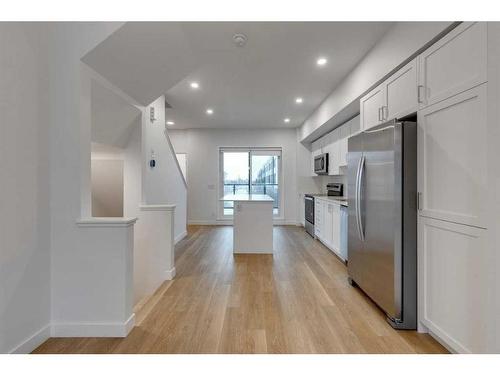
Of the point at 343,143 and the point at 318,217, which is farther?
the point at 318,217

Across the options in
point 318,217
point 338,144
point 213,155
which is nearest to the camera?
point 338,144

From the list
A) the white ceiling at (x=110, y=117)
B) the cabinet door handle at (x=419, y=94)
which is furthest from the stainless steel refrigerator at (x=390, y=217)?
the white ceiling at (x=110, y=117)

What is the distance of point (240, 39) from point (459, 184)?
227 centimetres

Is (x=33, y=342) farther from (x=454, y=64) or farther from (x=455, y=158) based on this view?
(x=454, y=64)

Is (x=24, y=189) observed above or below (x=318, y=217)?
above

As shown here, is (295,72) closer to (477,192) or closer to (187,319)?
(477,192)

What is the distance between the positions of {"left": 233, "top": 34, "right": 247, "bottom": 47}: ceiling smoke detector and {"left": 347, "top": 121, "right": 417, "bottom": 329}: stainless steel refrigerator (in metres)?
1.53

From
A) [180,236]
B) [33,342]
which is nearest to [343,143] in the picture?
[180,236]

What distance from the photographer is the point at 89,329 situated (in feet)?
6.64

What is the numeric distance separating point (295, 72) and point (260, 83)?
625 millimetres

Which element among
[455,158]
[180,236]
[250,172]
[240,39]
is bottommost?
[180,236]

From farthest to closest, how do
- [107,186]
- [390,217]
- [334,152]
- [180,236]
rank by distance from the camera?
1. [180,236]
2. [334,152]
3. [107,186]
4. [390,217]

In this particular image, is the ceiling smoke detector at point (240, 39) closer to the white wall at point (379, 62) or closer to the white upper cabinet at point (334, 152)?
the white wall at point (379, 62)

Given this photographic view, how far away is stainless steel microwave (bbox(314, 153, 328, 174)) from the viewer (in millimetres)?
5616
